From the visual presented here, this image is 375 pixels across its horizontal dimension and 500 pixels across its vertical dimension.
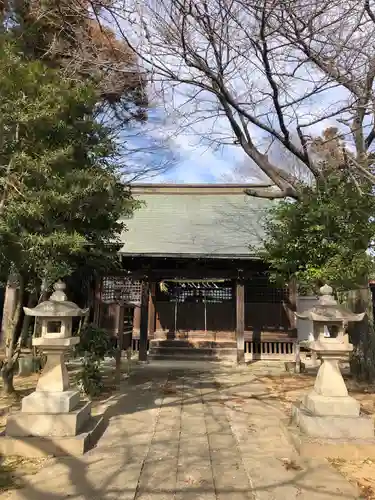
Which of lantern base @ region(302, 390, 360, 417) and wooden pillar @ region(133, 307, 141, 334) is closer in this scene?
lantern base @ region(302, 390, 360, 417)

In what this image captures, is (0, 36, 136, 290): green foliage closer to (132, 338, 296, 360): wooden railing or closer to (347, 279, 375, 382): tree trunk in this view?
(347, 279, 375, 382): tree trunk

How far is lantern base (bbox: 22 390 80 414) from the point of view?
Answer: 486 centimetres

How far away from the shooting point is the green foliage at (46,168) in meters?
5.93

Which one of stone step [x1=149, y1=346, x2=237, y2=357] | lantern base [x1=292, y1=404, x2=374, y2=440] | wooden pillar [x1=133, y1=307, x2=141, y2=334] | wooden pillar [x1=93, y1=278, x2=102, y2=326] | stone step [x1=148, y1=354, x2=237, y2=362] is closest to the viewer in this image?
lantern base [x1=292, y1=404, x2=374, y2=440]

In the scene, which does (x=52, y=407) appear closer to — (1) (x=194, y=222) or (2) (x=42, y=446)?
(2) (x=42, y=446)

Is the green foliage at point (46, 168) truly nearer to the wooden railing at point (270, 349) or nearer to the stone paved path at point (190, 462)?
the stone paved path at point (190, 462)

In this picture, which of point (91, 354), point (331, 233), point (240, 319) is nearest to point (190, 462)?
point (91, 354)

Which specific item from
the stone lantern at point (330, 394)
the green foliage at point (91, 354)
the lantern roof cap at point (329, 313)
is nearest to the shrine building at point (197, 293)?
the green foliage at point (91, 354)

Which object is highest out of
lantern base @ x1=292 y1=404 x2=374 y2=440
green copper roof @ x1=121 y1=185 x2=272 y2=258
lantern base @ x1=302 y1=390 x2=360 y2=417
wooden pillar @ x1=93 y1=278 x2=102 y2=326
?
green copper roof @ x1=121 y1=185 x2=272 y2=258

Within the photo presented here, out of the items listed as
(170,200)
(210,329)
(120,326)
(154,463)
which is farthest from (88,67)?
(170,200)

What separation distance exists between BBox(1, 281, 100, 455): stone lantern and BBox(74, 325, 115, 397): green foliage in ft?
6.77

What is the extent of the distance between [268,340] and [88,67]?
30.8 feet

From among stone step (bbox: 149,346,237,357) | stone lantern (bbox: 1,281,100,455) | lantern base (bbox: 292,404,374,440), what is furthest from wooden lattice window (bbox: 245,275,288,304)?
stone lantern (bbox: 1,281,100,455)

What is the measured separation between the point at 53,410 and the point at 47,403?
0.37 ft
